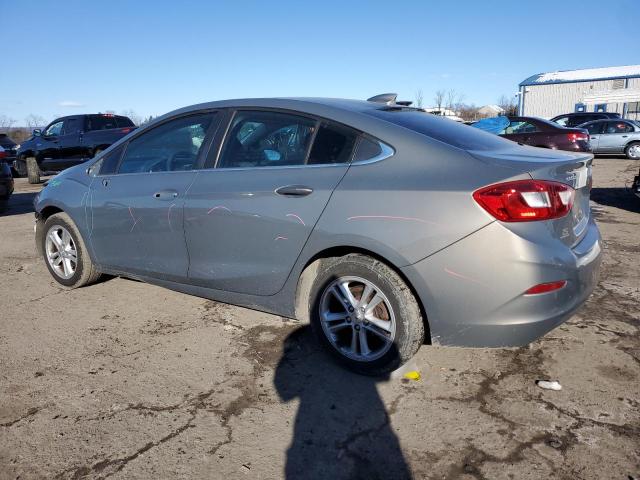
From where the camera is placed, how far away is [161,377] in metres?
3.08

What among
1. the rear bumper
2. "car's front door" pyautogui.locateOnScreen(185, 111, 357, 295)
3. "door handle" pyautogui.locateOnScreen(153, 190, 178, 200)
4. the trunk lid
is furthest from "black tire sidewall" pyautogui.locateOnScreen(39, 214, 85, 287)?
the trunk lid

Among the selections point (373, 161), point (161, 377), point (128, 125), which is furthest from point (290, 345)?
point (128, 125)

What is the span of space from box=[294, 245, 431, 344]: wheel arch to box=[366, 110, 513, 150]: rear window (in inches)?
30.2

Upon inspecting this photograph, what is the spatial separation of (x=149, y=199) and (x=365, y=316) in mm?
1897

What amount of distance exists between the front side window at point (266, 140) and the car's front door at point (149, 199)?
9.3 inches

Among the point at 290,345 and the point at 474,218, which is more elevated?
the point at 474,218

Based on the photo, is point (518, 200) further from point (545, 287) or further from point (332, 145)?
point (332, 145)

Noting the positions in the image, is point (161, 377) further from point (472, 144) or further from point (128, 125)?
point (128, 125)

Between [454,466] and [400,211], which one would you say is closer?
[454,466]

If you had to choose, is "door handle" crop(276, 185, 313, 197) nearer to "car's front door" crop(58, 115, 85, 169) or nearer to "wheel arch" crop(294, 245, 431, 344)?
"wheel arch" crop(294, 245, 431, 344)

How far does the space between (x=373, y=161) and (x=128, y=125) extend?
44.3ft

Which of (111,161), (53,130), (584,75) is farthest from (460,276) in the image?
(584,75)

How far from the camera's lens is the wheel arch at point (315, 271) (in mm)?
2793

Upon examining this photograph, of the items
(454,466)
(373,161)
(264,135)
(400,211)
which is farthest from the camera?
(264,135)
